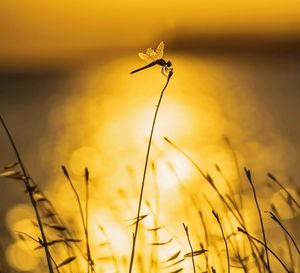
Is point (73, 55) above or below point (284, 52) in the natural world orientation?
above

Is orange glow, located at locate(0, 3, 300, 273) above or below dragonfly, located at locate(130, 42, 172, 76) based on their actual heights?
above

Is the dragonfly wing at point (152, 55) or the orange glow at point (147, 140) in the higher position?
the orange glow at point (147, 140)

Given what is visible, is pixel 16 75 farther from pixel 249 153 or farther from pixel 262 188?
pixel 262 188

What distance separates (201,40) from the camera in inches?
2239

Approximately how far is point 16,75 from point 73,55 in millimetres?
10895

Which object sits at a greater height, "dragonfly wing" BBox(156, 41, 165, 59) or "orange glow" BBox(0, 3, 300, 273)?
"orange glow" BBox(0, 3, 300, 273)

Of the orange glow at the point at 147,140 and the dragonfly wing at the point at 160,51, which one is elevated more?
the orange glow at the point at 147,140

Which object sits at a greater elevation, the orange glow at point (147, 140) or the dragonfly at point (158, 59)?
the orange glow at point (147, 140)

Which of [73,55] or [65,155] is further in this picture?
[73,55]

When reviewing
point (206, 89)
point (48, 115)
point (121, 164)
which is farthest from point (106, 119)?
point (121, 164)

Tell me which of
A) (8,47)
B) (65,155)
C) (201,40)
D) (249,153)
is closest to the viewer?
(249,153)

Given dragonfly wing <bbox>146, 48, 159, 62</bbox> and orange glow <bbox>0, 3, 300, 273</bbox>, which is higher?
orange glow <bbox>0, 3, 300, 273</bbox>

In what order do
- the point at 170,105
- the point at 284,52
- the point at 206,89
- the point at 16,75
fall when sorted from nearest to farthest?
1. the point at 170,105
2. the point at 206,89
3. the point at 16,75
4. the point at 284,52

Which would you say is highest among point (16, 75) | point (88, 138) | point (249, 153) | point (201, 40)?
point (201, 40)
